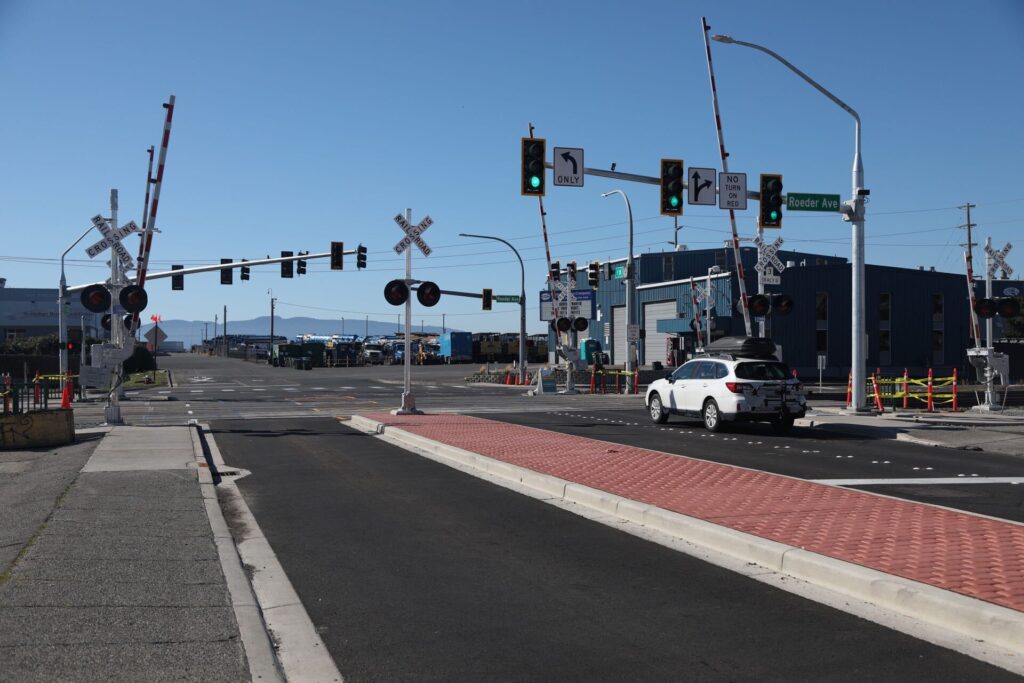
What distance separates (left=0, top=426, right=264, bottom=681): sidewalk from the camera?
16.5 ft

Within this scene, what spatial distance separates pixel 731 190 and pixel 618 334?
48637 mm

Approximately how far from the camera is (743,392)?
19.5m

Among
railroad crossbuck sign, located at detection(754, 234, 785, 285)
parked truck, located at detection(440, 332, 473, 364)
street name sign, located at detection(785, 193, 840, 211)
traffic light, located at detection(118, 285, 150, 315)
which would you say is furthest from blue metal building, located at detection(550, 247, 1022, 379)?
traffic light, located at detection(118, 285, 150, 315)

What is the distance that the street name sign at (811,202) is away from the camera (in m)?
24.4

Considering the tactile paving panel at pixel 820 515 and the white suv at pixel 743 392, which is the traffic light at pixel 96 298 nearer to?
the tactile paving panel at pixel 820 515

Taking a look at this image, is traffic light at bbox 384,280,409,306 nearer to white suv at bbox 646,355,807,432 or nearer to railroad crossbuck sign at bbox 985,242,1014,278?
white suv at bbox 646,355,807,432

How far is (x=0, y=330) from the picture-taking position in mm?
101875

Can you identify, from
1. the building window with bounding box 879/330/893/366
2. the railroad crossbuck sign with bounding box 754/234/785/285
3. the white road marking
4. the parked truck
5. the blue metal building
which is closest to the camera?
the white road marking

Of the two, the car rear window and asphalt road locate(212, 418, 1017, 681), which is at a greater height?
the car rear window


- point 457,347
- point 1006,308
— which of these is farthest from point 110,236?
point 457,347

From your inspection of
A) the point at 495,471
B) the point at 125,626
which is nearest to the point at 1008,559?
the point at 125,626

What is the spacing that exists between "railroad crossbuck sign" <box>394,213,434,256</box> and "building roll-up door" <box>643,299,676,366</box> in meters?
41.2

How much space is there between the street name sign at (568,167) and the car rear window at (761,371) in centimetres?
567

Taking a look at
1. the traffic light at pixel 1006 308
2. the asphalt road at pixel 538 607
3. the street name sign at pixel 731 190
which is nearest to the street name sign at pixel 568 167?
the street name sign at pixel 731 190
